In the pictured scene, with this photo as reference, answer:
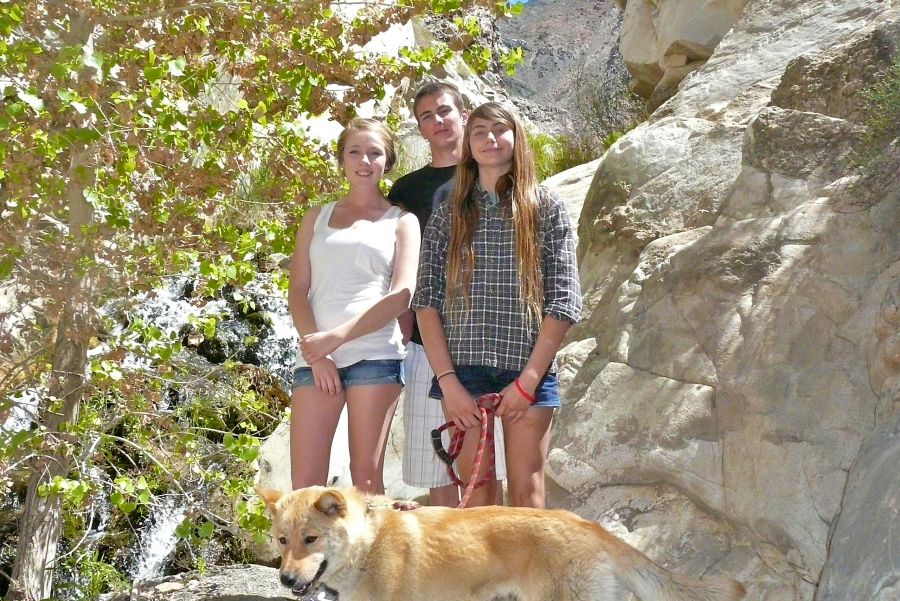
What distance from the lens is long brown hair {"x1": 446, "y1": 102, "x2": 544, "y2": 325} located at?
3973 mm

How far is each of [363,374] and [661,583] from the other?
1667mm

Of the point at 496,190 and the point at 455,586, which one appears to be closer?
the point at 455,586

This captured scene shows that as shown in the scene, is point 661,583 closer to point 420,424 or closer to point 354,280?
point 420,424

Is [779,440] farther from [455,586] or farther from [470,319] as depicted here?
[455,586]

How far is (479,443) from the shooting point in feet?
12.6

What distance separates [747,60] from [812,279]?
331 cm

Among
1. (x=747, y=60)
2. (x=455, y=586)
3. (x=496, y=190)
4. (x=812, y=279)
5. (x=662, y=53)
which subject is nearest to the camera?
(x=455, y=586)

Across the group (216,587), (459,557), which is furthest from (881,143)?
(216,587)

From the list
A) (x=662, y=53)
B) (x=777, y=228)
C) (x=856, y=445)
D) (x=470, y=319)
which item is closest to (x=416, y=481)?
(x=470, y=319)

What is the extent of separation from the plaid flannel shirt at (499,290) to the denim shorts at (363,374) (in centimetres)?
38

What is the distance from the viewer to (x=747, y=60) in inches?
298

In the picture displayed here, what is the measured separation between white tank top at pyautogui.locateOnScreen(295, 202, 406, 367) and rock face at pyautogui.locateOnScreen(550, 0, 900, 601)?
4.96ft

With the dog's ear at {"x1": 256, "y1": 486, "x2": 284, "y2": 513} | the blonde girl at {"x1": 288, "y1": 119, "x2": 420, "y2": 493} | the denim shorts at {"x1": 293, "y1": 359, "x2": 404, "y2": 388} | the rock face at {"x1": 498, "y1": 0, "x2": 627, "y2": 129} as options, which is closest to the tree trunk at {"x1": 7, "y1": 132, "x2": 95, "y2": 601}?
the blonde girl at {"x1": 288, "y1": 119, "x2": 420, "y2": 493}

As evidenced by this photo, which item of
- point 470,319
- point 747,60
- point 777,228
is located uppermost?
point 747,60
